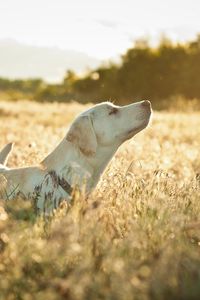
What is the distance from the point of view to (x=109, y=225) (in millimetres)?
5582

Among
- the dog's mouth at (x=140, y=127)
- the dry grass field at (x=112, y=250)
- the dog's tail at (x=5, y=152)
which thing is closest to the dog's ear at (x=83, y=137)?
the dog's mouth at (x=140, y=127)

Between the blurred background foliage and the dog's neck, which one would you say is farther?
the blurred background foliage

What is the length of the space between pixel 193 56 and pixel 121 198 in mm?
45484

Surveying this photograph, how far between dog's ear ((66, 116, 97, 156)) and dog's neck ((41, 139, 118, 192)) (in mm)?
52

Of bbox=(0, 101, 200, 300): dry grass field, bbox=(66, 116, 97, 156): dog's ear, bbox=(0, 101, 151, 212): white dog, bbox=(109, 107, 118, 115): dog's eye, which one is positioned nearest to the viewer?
bbox=(0, 101, 200, 300): dry grass field

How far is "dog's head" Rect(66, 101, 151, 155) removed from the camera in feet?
23.9

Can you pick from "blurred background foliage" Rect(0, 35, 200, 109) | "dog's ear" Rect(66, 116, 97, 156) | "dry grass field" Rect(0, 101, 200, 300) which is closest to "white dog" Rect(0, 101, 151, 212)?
"dog's ear" Rect(66, 116, 97, 156)

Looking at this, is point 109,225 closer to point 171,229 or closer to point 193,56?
point 171,229

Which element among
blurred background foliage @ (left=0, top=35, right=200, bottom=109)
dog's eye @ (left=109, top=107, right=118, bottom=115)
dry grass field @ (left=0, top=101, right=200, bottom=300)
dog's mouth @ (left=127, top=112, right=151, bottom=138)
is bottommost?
blurred background foliage @ (left=0, top=35, right=200, bottom=109)

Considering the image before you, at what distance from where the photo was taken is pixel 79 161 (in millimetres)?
7285

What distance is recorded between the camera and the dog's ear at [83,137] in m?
7.26

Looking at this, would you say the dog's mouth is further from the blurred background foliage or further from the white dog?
the blurred background foliage

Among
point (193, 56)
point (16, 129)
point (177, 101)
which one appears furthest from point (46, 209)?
point (193, 56)

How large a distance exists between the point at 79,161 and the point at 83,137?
0.24m
